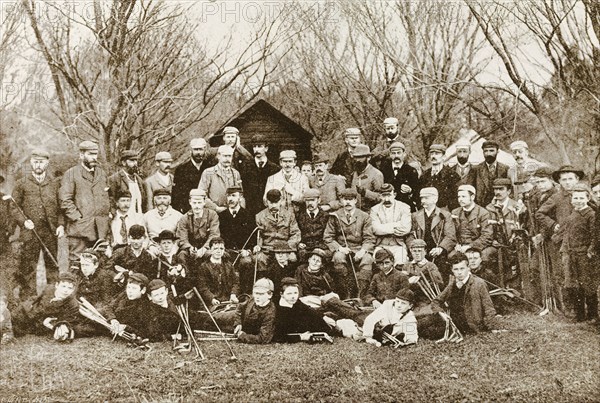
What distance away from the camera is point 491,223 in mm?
5699

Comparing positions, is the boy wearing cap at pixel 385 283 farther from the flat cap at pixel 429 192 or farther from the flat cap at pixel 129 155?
the flat cap at pixel 129 155

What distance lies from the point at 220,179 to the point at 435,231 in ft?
7.14

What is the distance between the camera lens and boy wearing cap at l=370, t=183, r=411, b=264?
563 cm

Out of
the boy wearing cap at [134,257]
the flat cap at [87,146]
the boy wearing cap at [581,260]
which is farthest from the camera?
the flat cap at [87,146]

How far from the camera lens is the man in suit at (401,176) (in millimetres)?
5891

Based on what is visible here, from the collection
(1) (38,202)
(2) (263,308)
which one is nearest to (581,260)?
(2) (263,308)

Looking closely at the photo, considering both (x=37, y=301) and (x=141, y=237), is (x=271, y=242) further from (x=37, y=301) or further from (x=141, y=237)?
(x=37, y=301)

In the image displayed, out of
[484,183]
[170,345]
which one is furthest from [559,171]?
[170,345]

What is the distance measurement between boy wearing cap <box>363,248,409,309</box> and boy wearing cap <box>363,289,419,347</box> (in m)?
0.05

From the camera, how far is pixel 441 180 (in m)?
5.89

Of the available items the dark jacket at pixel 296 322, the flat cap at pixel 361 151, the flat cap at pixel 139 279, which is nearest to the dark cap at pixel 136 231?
the flat cap at pixel 139 279

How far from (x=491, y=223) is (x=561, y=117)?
1.65 meters

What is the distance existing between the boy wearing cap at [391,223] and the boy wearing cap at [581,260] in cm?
148

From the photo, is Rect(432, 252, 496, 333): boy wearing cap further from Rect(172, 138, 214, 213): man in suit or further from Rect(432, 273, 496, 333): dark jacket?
Rect(172, 138, 214, 213): man in suit
